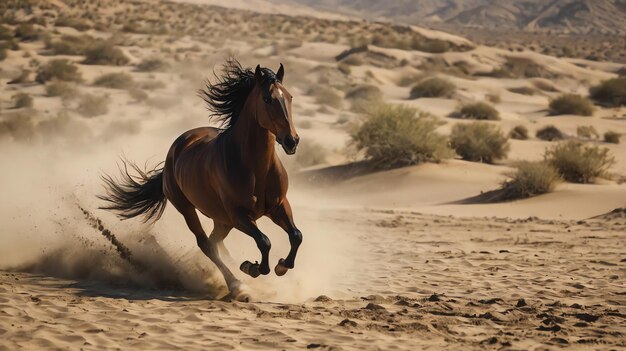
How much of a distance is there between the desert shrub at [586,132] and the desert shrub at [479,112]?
403 centimetres

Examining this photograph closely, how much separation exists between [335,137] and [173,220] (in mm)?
15891

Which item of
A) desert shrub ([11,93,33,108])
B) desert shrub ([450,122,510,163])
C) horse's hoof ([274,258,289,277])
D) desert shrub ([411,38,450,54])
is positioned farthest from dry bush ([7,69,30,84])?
horse's hoof ([274,258,289,277])

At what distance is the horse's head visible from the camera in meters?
7.26

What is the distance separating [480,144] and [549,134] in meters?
6.19

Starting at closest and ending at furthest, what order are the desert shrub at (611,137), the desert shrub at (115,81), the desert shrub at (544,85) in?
the desert shrub at (611,137) < the desert shrub at (115,81) < the desert shrub at (544,85)

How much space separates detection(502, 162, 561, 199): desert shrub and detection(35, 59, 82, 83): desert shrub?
70.3 ft

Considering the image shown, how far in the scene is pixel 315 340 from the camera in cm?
659

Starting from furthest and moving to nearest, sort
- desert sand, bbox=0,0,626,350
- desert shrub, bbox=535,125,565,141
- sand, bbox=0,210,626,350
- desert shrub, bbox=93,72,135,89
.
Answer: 1. desert shrub, bbox=93,72,135,89
2. desert shrub, bbox=535,125,565,141
3. desert sand, bbox=0,0,626,350
4. sand, bbox=0,210,626,350

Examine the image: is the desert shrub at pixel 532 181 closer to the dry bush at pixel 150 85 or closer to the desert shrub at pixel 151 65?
the dry bush at pixel 150 85

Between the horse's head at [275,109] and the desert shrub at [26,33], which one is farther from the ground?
the desert shrub at [26,33]

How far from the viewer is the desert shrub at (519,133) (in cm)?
2747

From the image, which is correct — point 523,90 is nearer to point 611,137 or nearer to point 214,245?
point 611,137

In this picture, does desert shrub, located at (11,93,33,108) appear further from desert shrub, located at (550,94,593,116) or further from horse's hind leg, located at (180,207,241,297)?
horse's hind leg, located at (180,207,241,297)

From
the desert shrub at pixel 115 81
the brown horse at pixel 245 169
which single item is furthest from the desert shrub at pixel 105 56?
the brown horse at pixel 245 169
